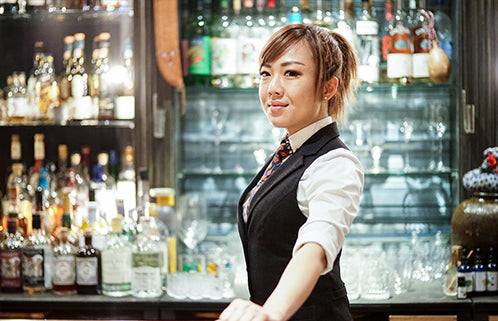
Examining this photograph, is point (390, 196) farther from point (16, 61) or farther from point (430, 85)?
point (16, 61)

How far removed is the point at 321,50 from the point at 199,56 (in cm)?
169

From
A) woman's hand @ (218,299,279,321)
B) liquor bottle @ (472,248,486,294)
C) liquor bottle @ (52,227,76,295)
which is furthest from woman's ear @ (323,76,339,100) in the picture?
liquor bottle @ (52,227,76,295)

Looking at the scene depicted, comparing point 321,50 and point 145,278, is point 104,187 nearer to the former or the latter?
point 145,278

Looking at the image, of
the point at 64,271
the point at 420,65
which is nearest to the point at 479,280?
the point at 420,65

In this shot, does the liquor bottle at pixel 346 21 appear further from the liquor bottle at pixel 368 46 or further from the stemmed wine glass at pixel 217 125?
the stemmed wine glass at pixel 217 125

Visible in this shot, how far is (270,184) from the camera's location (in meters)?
1.56

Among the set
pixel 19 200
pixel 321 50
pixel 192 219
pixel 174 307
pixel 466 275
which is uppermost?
pixel 321 50

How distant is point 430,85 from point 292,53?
1733 millimetres

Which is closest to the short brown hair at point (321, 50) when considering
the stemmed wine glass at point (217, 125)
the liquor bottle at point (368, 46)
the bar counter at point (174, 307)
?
the bar counter at point (174, 307)

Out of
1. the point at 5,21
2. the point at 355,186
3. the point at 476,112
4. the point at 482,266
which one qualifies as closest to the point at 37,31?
the point at 5,21

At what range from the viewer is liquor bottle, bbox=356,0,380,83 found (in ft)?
10.3

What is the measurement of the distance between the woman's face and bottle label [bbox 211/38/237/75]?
1621 millimetres

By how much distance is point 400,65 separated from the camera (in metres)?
3.10

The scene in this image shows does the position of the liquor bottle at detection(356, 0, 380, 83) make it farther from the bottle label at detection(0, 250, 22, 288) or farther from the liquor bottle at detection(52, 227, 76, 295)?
the bottle label at detection(0, 250, 22, 288)
